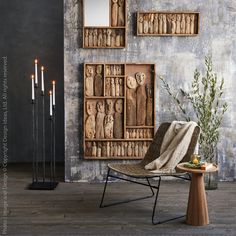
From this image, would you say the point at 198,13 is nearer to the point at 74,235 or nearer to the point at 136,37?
the point at 136,37

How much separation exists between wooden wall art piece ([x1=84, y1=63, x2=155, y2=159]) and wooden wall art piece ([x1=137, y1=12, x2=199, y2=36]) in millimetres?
395

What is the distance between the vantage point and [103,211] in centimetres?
407

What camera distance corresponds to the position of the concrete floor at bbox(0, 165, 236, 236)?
3.56 m

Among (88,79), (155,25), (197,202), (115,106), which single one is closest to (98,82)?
(88,79)

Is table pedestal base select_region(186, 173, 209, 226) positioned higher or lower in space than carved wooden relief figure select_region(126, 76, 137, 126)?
lower

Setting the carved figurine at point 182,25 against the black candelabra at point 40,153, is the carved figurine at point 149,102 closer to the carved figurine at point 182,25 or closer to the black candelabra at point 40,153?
the carved figurine at point 182,25

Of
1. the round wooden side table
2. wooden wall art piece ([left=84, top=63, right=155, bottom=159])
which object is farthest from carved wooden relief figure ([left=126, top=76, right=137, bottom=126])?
the round wooden side table

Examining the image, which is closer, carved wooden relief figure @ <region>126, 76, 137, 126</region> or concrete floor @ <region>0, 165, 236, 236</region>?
concrete floor @ <region>0, 165, 236, 236</region>

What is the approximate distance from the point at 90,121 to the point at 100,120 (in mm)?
115

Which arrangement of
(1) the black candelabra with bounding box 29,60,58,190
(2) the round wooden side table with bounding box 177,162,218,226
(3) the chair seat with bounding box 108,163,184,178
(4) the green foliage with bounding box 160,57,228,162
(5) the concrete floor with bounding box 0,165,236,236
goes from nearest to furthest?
(5) the concrete floor with bounding box 0,165,236,236 < (2) the round wooden side table with bounding box 177,162,218,226 < (3) the chair seat with bounding box 108,163,184,178 < (1) the black candelabra with bounding box 29,60,58,190 < (4) the green foliage with bounding box 160,57,228,162

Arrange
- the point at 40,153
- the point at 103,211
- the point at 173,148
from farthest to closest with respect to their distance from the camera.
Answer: the point at 40,153
the point at 173,148
the point at 103,211

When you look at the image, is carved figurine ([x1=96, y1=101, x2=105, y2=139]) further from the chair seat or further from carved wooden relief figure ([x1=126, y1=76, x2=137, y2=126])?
the chair seat

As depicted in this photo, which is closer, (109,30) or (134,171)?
(134,171)

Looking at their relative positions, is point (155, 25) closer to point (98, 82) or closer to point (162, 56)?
point (162, 56)
